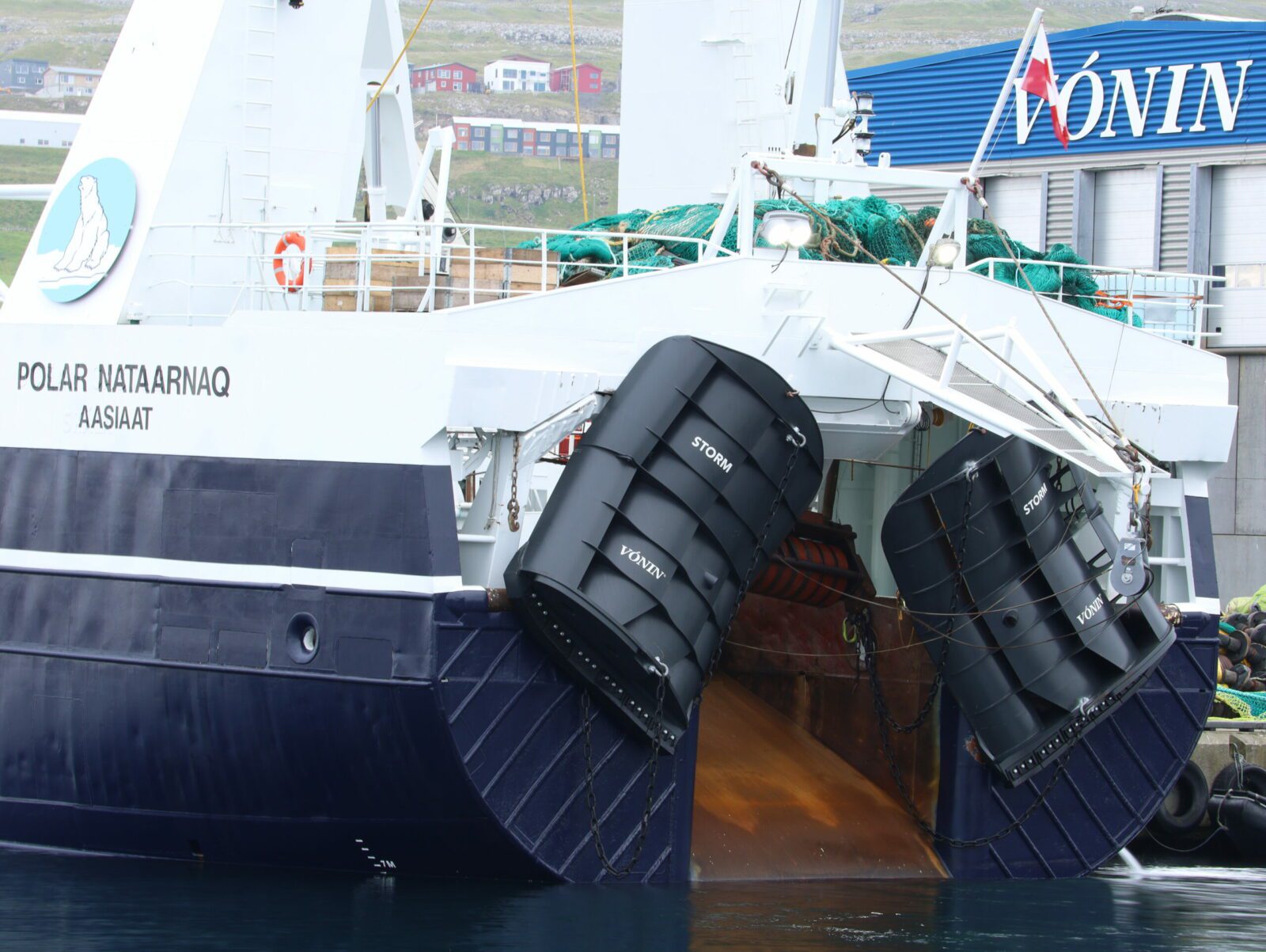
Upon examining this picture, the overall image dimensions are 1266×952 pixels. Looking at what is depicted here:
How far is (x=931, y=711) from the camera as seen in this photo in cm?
1418

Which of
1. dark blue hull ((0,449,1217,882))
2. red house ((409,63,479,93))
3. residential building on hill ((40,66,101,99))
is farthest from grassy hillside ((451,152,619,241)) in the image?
dark blue hull ((0,449,1217,882))

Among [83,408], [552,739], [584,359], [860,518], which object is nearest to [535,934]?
[552,739]

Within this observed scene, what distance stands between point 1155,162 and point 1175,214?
108 centimetres

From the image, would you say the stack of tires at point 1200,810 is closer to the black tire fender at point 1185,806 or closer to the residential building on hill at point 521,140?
the black tire fender at point 1185,806

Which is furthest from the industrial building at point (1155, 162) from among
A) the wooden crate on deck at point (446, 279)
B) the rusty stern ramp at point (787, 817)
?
the wooden crate on deck at point (446, 279)

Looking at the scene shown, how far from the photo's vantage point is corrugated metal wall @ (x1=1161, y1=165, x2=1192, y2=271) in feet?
98.9

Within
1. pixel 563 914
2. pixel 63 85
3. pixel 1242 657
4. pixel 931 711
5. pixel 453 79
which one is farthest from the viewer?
pixel 453 79

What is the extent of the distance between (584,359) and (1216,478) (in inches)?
698

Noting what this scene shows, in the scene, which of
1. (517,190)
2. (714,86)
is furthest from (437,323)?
(517,190)

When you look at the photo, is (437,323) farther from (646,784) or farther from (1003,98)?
(1003,98)

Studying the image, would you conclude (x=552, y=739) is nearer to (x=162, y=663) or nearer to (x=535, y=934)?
(x=535, y=934)

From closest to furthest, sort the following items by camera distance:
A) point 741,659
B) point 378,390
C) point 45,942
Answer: point 45,942
point 378,390
point 741,659

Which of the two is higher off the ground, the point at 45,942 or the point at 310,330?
the point at 310,330

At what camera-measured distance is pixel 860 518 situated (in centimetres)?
1634
